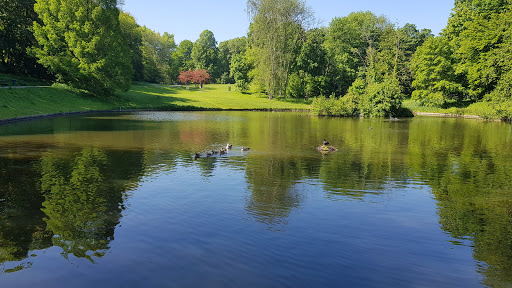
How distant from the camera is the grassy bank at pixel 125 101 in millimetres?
50719

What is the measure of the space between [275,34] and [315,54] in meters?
15.5

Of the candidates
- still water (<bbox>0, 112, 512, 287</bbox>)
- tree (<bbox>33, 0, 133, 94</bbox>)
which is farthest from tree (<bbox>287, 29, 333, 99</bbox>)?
still water (<bbox>0, 112, 512, 287</bbox>)

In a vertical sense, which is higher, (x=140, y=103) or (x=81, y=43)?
(x=81, y=43)

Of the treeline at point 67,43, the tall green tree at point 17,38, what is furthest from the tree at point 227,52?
the tall green tree at point 17,38

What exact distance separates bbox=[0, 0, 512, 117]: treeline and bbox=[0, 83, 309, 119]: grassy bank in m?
3.84

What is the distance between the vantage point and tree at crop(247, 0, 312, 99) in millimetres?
Result: 85812

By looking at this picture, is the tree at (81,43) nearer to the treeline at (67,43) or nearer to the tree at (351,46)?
the treeline at (67,43)

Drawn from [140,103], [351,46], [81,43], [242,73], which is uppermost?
[351,46]

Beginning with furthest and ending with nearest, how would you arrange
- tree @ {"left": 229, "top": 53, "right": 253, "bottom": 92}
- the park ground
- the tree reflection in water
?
tree @ {"left": 229, "top": 53, "right": 253, "bottom": 92} → the park ground → the tree reflection in water

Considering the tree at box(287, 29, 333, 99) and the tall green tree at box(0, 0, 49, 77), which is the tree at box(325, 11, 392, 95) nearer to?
the tree at box(287, 29, 333, 99)

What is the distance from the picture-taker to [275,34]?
86250 mm

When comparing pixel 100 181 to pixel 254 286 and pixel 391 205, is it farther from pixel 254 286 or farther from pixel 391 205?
pixel 391 205

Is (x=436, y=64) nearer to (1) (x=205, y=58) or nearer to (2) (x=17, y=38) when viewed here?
(2) (x=17, y=38)

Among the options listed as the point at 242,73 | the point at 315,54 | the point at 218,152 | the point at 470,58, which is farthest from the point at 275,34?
the point at 218,152
